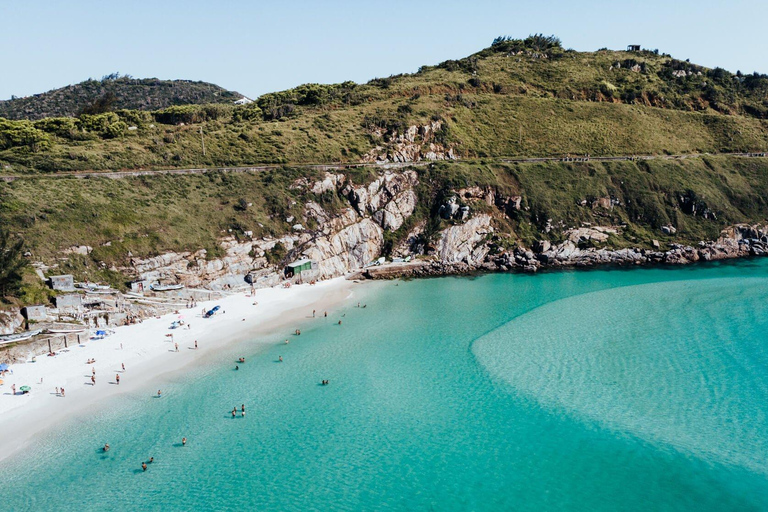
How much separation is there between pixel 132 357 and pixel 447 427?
2921 centimetres

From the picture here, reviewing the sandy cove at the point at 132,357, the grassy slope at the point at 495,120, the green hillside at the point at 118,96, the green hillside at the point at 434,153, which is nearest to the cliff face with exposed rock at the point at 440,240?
the green hillside at the point at 434,153

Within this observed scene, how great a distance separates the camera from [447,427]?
33.3m

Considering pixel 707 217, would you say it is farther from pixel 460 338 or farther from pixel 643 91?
pixel 460 338

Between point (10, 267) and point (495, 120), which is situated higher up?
point (495, 120)

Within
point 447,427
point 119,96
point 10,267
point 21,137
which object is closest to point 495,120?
point 21,137

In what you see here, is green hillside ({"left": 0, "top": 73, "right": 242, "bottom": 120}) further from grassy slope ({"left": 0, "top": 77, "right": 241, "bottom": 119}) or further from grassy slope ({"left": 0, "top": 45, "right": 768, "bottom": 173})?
grassy slope ({"left": 0, "top": 45, "right": 768, "bottom": 173})

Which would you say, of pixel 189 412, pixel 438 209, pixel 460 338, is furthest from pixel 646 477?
pixel 438 209

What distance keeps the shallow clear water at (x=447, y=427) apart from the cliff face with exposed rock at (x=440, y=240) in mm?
21901

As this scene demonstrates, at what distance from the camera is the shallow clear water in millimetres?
27188

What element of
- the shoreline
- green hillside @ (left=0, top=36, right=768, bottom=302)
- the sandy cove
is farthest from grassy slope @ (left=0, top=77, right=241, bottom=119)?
the sandy cove

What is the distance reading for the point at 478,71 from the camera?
12775cm

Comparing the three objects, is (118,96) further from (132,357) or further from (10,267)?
(132,357)

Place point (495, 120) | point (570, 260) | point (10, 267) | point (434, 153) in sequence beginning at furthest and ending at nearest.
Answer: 1. point (495, 120)
2. point (434, 153)
3. point (570, 260)
4. point (10, 267)

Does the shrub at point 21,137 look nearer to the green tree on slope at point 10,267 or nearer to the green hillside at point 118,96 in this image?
the green tree on slope at point 10,267
